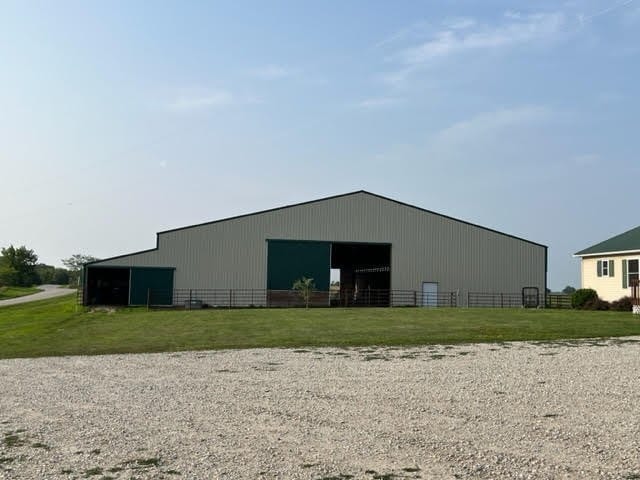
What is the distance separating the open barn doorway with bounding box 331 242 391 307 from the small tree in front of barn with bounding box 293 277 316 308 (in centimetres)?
239

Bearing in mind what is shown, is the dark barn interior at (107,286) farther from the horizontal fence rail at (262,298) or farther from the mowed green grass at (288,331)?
the mowed green grass at (288,331)

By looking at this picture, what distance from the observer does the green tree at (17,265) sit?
275 ft

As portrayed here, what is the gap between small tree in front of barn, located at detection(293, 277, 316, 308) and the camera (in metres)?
36.0

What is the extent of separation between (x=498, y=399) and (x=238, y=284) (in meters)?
28.4

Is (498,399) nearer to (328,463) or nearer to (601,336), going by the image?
(328,463)

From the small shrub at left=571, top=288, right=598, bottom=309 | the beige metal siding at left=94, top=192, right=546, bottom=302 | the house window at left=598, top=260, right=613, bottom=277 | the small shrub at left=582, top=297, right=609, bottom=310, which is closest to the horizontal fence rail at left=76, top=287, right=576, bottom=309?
the beige metal siding at left=94, top=192, right=546, bottom=302

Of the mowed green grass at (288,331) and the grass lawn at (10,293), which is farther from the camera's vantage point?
the grass lawn at (10,293)

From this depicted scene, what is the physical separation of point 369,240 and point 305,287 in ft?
16.1

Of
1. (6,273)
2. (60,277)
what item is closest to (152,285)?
(6,273)

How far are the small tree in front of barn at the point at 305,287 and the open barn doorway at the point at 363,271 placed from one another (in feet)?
7.83

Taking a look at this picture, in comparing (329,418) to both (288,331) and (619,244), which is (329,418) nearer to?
(288,331)

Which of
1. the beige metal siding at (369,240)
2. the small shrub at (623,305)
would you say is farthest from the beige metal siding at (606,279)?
the beige metal siding at (369,240)

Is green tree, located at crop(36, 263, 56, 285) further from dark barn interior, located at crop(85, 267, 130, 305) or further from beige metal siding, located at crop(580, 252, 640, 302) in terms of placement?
beige metal siding, located at crop(580, 252, 640, 302)

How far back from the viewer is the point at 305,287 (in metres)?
36.3
